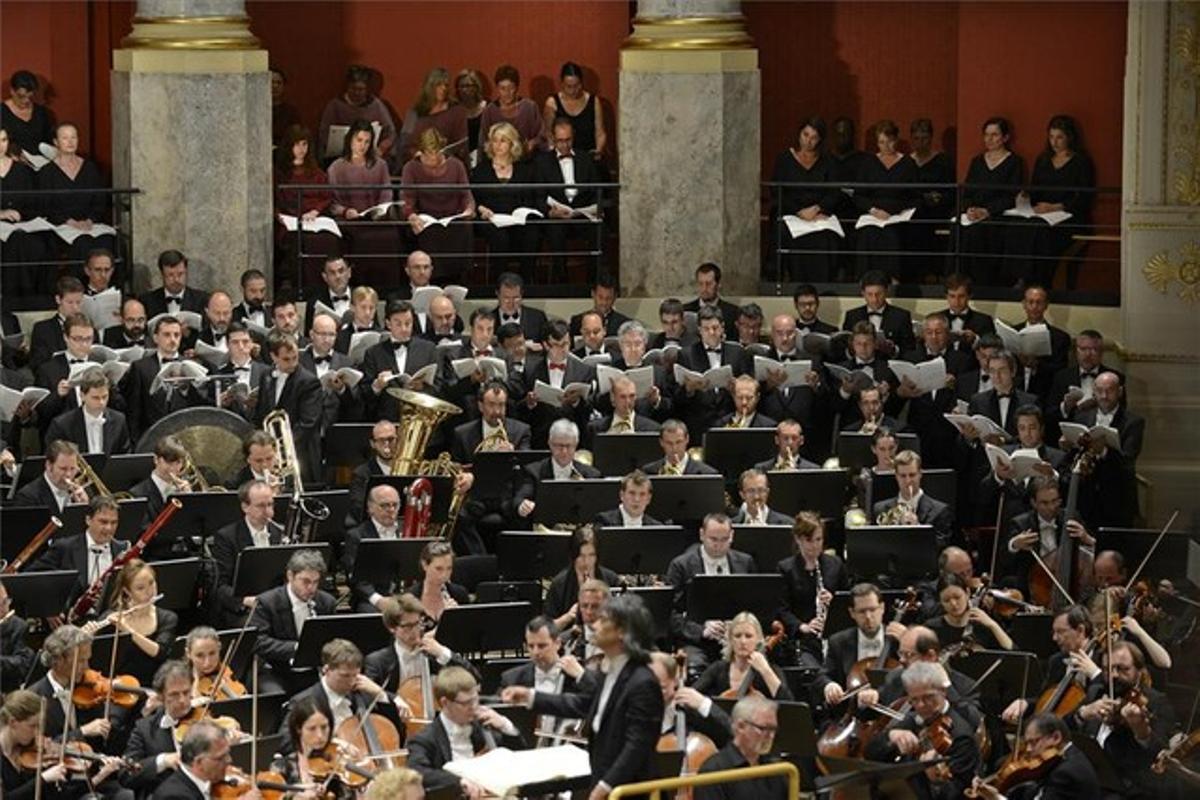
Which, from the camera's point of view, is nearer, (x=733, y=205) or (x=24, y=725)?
(x=24, y=725)

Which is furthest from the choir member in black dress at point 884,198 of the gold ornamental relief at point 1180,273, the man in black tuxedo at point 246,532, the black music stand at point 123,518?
the black music stand at point 123,518

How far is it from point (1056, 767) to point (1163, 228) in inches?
211

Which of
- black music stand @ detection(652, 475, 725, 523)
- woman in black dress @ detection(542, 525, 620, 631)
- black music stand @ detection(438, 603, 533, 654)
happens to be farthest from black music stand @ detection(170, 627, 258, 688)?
black music stand @ detection(652, 475, 725, 523)

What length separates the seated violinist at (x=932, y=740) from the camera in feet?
38.2

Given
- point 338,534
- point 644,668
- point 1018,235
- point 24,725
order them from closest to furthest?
point 644,668
point 24,725
point 338,534
point 1018,235

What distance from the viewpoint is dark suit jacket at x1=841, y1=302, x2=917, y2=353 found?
53.1ft

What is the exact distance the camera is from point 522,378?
15414mm

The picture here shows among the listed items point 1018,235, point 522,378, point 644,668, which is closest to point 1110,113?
point 1018,235

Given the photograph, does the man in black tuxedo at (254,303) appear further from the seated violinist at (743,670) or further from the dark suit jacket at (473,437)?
the seated violinist at (743,670)

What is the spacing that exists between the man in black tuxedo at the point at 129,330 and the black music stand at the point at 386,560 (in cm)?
262

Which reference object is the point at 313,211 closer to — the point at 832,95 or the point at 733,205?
the point at 733,205

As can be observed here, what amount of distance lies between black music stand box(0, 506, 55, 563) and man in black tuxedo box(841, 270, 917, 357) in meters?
4.85

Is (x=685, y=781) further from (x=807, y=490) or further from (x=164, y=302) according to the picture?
(x=164, y=302)

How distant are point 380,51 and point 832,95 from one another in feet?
9.71
